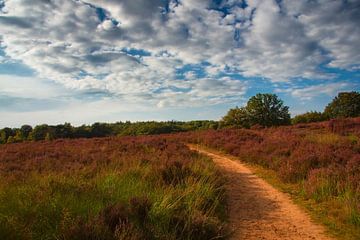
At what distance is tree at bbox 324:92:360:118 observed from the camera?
164 feet

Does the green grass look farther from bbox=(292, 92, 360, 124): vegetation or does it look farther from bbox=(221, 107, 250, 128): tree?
bbox=(292, 92, 360, 124): vegetation

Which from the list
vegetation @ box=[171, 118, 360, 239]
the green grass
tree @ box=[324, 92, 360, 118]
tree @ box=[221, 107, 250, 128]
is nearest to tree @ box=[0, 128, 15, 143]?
tree @ box=[221, 107, 250, 128]

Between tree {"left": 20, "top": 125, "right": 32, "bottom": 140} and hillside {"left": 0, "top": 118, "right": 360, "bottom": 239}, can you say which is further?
tree {"left": 20, "top": 125, "right": 32, "bottom": 140}

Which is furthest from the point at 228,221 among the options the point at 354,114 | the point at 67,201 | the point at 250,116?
the point at 354,114

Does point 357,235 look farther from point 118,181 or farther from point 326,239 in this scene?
point 118,181

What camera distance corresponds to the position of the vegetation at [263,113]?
171 feet

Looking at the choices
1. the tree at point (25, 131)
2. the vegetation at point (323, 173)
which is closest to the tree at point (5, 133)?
the tree at point (25, 131)

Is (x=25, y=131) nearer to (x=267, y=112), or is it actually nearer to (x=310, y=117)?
(x=267, y=112)

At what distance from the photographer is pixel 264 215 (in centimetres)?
719

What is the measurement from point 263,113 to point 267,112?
2.63ft

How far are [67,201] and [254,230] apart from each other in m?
3.91

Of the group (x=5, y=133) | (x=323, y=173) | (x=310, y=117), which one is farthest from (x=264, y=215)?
(x=5, y=133)

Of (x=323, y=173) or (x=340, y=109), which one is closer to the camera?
(x=323, y=173)

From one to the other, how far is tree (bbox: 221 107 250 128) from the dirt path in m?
43.2
